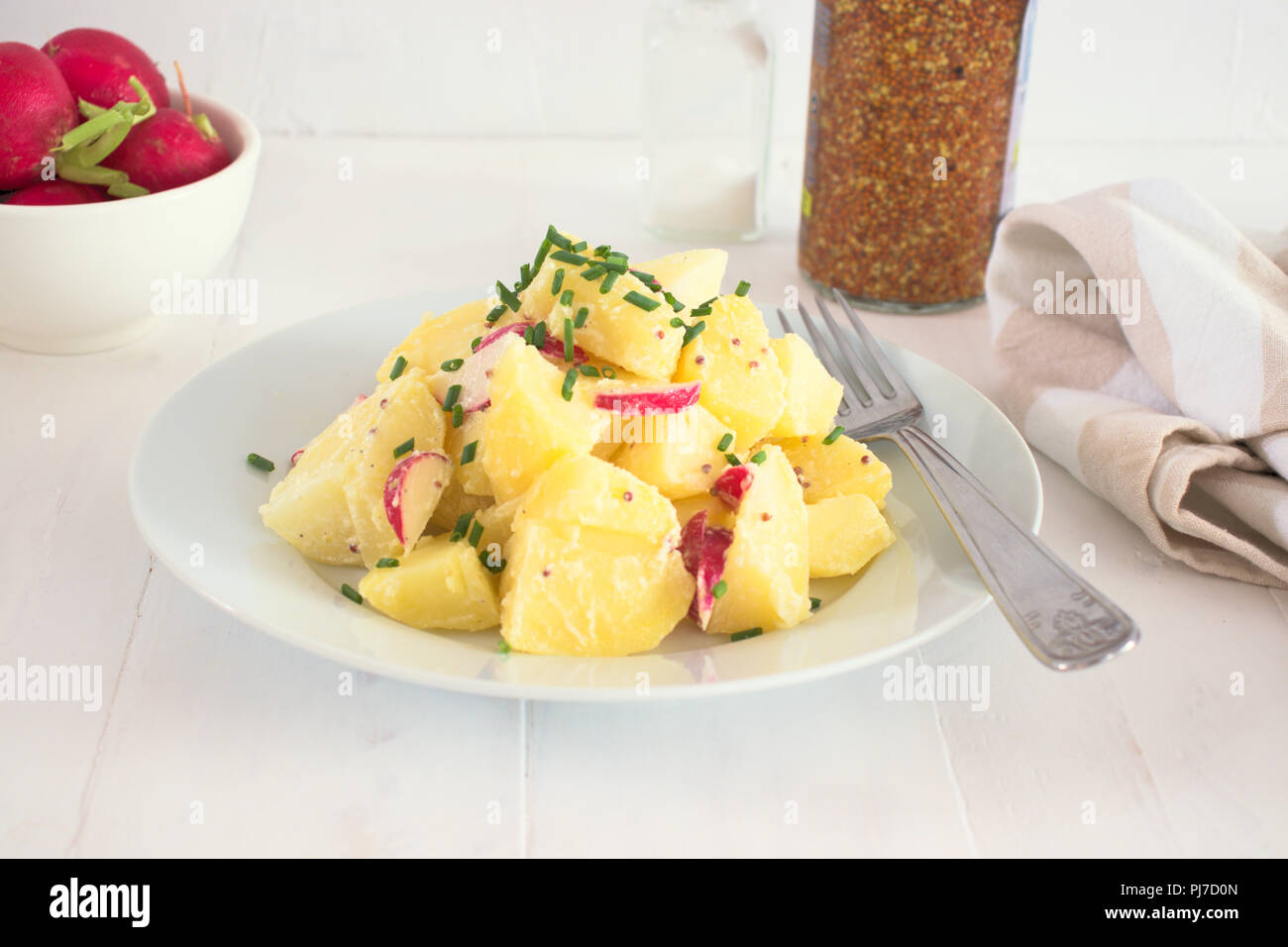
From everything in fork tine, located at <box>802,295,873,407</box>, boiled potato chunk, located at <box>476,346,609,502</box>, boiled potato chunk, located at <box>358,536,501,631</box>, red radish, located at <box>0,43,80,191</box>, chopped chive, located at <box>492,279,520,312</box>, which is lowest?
boiled potato chunk, located at <box>358,536,501,631</box>

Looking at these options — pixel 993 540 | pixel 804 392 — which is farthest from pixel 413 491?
pixel 993 540

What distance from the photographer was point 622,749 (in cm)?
102

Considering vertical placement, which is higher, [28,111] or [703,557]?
[28,111]

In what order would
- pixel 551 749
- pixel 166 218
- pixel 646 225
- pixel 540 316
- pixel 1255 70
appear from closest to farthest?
1. pixel 551 749
2. pixel 540 316
3. pixel 166 218
4. pixel 646 225
5. pixel 1255 70

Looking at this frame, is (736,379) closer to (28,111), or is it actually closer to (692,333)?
(692,333)

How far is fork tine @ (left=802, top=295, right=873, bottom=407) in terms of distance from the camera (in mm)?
1393

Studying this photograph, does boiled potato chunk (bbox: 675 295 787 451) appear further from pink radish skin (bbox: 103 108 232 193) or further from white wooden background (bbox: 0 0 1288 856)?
pink radish skin (bbox: 103 108 232 193)

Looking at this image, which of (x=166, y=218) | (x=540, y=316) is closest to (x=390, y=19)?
(x=166, y=218)

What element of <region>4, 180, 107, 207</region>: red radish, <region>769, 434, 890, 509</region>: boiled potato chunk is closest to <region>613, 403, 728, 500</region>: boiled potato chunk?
<region>769, 434, 890, 509</region>: boiled potato chunk

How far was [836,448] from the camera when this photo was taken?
4.07 ft

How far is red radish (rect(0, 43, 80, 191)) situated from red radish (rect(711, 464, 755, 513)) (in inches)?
38.3

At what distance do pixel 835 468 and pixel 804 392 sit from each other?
0.08 m

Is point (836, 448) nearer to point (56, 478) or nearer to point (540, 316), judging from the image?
point (540, 316)

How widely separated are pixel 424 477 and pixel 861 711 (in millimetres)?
441
